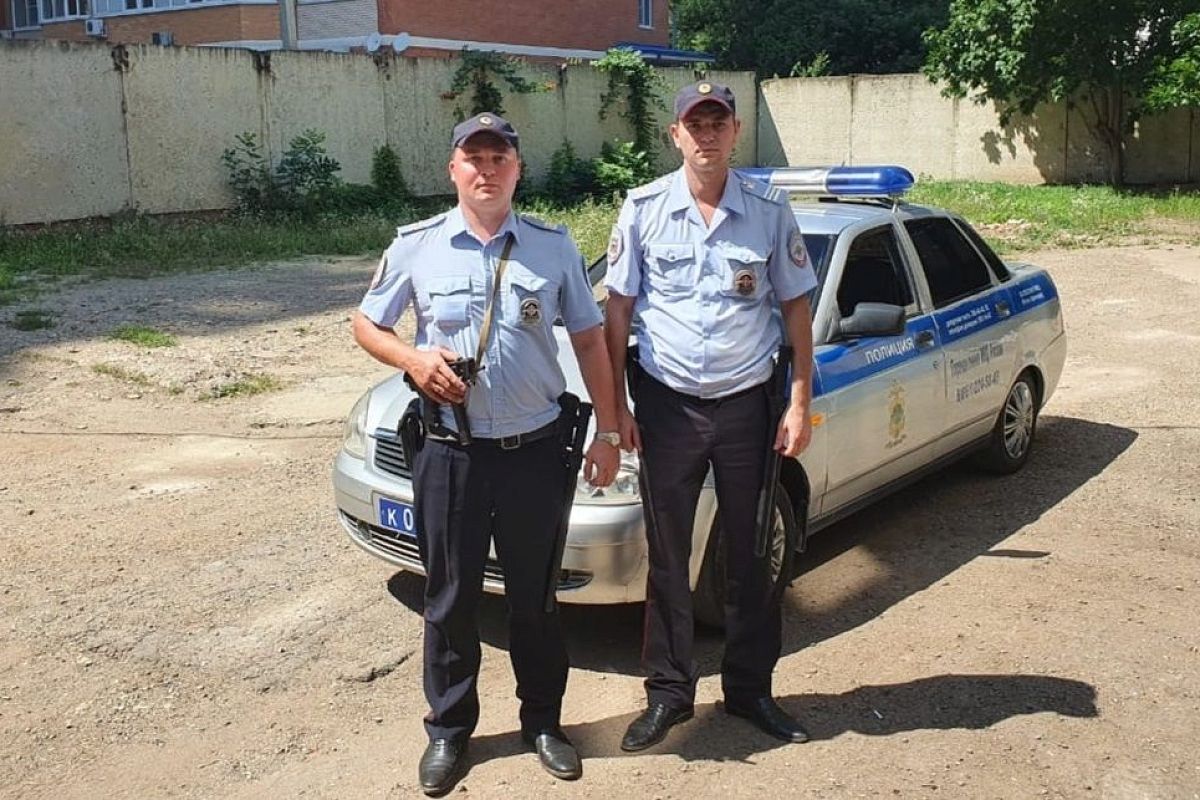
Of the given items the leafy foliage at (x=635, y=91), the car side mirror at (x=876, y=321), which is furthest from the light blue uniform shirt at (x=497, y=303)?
the leafy foliage at (x=635, y=91)

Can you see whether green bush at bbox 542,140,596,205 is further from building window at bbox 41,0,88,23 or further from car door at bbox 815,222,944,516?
building window at bbox 41,0,88,23

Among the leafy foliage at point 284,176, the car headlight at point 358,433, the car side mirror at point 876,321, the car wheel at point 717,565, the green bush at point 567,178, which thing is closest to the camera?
the car wheel at point 717,565

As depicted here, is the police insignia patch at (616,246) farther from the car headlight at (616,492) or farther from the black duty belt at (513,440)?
the car headlight at (616,492)

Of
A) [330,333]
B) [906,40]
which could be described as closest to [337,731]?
[330,333]

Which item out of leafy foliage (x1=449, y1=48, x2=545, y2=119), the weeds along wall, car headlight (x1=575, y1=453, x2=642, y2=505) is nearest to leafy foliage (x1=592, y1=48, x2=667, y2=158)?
the weeds along wall

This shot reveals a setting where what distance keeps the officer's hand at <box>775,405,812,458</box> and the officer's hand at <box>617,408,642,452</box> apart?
422 mm

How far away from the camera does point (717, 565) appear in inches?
168

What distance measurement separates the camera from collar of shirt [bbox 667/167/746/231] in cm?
358

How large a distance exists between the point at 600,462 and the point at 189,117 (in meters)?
15.0

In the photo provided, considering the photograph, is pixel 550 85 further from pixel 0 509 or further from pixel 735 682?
pixel 735 682

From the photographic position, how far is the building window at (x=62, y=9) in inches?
1308

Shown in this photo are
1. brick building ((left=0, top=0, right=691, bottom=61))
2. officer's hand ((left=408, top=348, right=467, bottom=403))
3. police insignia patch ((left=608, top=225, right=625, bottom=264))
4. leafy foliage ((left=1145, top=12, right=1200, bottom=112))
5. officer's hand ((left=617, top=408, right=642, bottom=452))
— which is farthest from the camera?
brick building ((left=0, top=0, right=691, bottom=61))

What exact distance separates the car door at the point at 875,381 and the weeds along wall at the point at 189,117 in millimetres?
12679

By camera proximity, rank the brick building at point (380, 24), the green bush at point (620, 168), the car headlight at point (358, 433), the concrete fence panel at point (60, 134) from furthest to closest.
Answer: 1. the brick building at point (380, 24)
2. the green bush at point (620, 168)
3. the concrete fence panel at point (60, 134)
4. the car headlight at point (358, 433)
